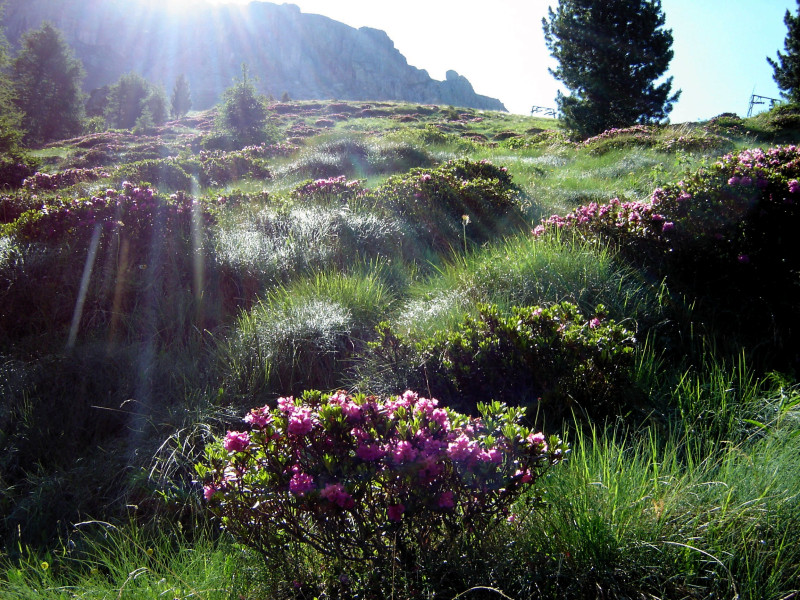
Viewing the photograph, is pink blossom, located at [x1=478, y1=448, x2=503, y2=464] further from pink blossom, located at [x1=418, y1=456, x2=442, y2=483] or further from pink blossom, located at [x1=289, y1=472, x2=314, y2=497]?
pink blossom, located at [x1=289, y1=472, x2=314, y2=497]

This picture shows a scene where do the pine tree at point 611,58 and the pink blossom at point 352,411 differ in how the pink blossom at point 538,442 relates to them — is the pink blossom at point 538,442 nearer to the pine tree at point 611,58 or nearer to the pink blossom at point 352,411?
the pink blossom at point 352,411

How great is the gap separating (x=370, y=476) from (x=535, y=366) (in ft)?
5.05

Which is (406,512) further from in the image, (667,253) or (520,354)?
(667,253)

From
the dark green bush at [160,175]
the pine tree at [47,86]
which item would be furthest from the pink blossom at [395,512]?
the pine tree at [47,86]

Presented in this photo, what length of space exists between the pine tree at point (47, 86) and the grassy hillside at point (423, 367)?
33552mm

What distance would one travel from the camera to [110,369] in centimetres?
389

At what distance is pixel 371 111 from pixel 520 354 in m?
34.7

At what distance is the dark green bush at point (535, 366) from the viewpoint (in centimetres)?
283

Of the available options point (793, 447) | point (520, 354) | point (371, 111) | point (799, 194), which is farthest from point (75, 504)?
point (371, 111)

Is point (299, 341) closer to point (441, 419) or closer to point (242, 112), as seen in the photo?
point (441, 419)

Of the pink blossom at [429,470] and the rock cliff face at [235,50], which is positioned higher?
the rock cliff face at [235,50]

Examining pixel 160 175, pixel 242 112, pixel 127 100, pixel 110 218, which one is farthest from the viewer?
pixel 127 100

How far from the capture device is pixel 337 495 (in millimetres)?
1622

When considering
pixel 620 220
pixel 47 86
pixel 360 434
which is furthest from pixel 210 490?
pixel 47 86
